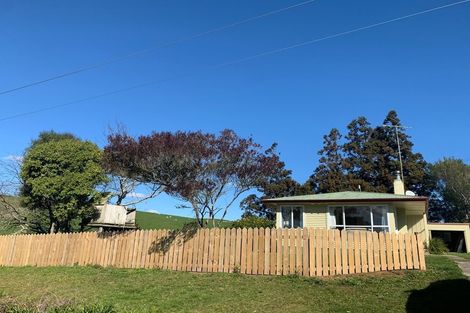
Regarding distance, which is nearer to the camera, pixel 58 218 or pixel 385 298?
pixel 385 298

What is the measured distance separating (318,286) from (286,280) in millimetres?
1213

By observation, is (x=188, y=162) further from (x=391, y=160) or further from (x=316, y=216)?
(x=391, y=160)

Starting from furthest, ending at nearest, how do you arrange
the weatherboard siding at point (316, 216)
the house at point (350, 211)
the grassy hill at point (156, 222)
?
1. the grassy hill at point (156, 222)
2. the weatherboard siding at point (316, 216)
3. the house at point (350, 211)

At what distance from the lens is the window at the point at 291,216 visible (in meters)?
22.0

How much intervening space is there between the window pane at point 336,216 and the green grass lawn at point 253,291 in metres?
9.01

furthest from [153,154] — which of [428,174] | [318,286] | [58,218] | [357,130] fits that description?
[428,174]

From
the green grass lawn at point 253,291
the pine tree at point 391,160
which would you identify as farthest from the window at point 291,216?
the pine tree at point 391,160

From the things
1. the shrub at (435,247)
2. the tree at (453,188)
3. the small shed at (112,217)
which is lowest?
the shrub at (435,247)

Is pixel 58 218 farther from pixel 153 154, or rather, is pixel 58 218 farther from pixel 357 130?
pixel 357 130

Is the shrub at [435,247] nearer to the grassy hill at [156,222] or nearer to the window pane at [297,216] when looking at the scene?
the window pane at [297,216]

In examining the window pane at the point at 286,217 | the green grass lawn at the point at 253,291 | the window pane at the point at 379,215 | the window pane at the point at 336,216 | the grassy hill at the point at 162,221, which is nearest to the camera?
the green grass lawn at the point at 253,291

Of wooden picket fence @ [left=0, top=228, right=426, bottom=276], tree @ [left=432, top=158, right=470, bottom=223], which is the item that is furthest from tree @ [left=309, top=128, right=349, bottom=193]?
Result: wooden picket fence @ [left=0, top=228, right=426, bottom=276]

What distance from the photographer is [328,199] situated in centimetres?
2078

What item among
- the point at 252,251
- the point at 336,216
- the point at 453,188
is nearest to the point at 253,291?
the point at 252,251
